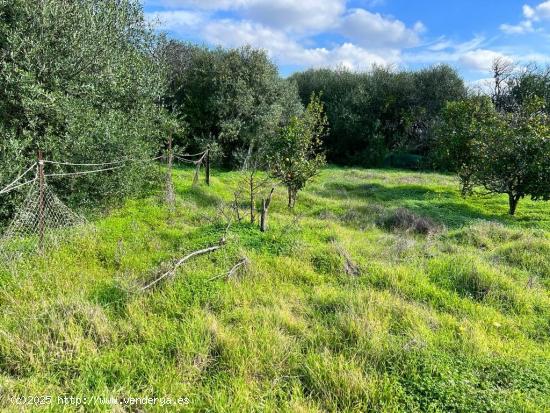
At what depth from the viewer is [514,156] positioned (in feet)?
44.0

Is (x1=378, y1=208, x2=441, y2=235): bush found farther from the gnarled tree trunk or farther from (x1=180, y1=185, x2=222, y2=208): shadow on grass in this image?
(x1=180, y1=185, x2=222, y2=208): shadow on grass

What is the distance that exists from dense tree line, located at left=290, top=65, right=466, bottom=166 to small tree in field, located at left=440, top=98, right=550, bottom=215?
13694mm

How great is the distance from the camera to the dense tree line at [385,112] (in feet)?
98.0

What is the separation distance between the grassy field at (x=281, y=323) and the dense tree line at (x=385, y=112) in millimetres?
22274

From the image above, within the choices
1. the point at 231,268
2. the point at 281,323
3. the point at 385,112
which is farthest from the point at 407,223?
the point at 385,112

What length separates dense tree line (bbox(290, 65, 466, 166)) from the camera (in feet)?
98.0

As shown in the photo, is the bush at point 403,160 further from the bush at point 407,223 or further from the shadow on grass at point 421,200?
the bush at point 407,223

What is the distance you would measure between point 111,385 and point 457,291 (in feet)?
17.3

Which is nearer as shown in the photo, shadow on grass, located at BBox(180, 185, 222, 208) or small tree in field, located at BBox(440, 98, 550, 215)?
shadow on grass, located at BBox(180, 185, 222, 208)

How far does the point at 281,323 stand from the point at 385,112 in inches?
1176

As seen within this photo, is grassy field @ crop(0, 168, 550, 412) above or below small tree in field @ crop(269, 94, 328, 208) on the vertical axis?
below

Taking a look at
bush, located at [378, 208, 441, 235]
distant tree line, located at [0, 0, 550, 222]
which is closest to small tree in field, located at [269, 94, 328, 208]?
distant tree line, located at [0, 0, 550, 222]

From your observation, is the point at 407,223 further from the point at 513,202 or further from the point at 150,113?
the point at 150,113

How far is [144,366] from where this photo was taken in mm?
4082
